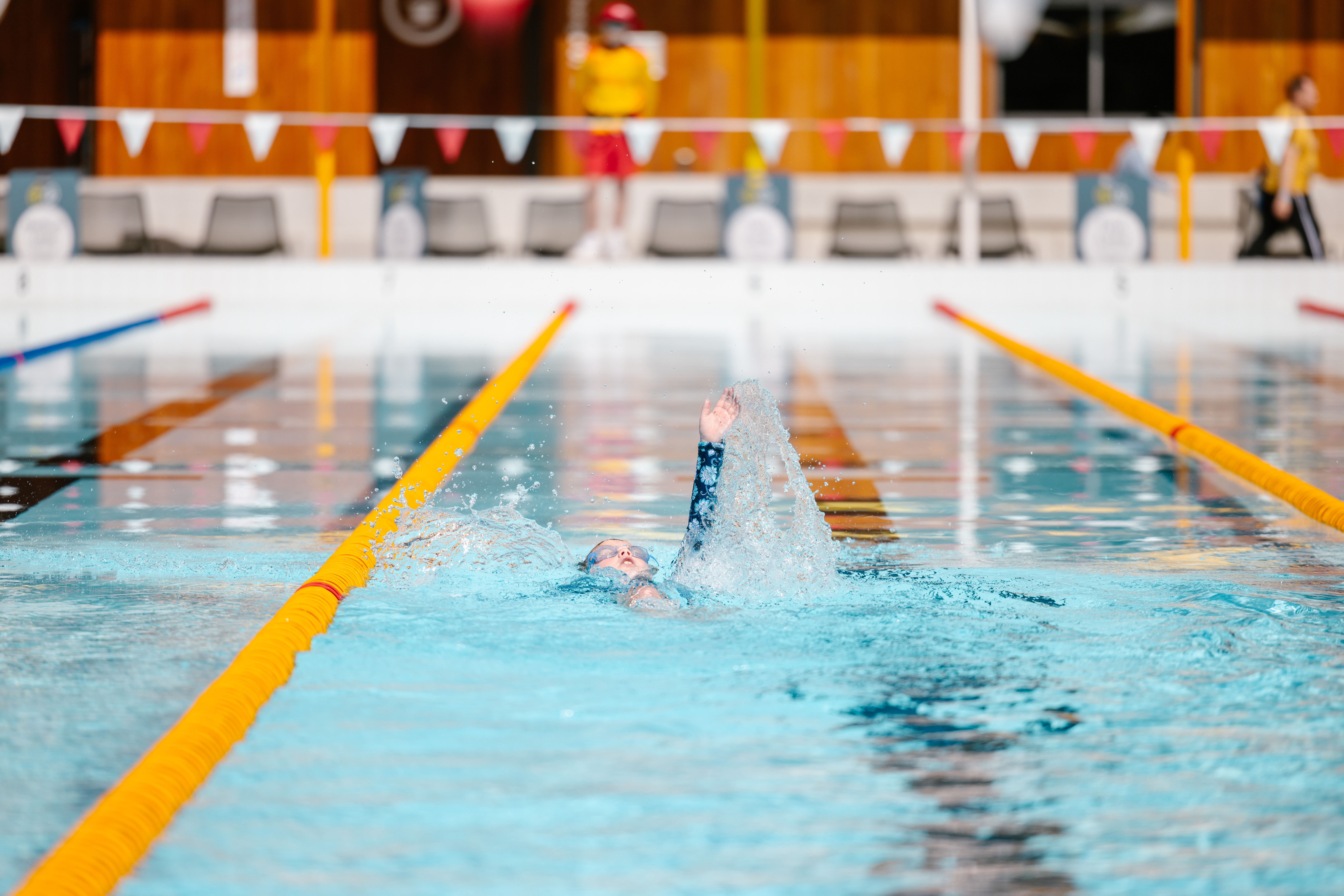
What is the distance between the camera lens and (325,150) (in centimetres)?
1761

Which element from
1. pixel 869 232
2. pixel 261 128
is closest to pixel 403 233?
pixel 261 128

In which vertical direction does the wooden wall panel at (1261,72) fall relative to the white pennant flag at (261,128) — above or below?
above

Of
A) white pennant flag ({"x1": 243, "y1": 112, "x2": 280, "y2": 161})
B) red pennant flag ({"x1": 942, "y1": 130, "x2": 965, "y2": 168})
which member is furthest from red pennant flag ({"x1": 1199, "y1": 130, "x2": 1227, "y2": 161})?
white pennant flag ({"x1": 243, "y1": 112, "x2": 280, "y2": 161})

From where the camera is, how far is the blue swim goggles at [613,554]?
5039 mm

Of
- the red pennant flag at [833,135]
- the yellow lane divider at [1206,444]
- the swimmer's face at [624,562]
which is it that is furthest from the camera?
the red pennant flag at [833,135]

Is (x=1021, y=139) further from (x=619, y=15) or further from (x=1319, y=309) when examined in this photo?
(x=619, y=15)

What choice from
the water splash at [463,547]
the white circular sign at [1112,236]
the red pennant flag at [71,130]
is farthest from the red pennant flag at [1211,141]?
the water splash at [463,547]

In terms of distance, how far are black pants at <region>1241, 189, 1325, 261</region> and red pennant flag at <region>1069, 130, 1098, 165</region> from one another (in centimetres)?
150

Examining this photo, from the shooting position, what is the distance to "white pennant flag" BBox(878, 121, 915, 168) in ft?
55.7

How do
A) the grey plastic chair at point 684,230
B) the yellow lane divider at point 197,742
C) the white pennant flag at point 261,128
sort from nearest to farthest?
the yellow lane divider at point 197,742, the white pennant flag at point 261,128, the grey plastic chair at point 684,230

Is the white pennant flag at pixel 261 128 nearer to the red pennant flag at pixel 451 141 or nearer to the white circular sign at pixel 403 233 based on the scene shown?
the white circular sign at pixel 403 233

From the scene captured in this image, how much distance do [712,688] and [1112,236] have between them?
1453 cm

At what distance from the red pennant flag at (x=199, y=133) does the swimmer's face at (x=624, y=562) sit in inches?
499

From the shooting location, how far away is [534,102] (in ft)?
65.2
